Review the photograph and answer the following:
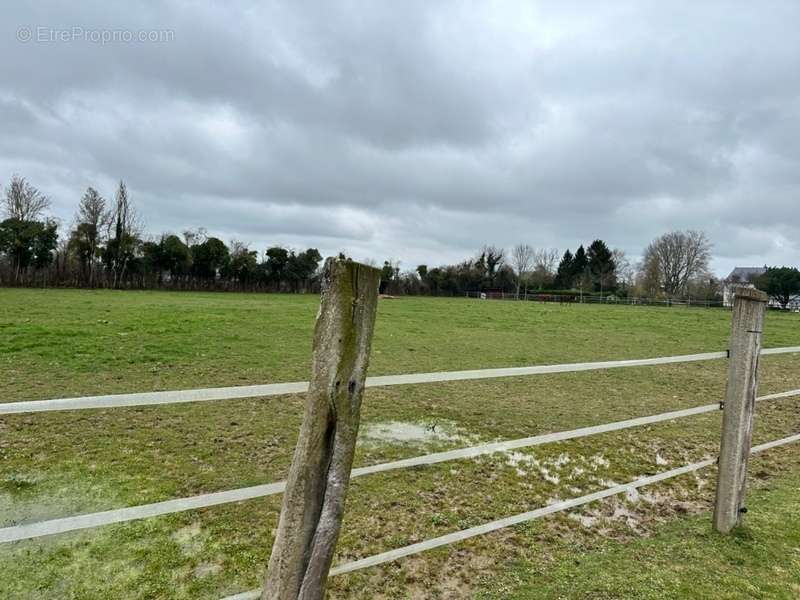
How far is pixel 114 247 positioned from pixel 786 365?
1852 inches

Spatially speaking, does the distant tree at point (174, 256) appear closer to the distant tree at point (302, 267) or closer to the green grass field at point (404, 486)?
the distant tree at point (302, 267)

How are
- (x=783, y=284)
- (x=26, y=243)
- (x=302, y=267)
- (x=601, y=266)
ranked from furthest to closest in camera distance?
(x=601, y=266) → (x=302, y=267) → (x=783, y=284) → (x=26, y=243)

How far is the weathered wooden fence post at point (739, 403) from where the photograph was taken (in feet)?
8.71

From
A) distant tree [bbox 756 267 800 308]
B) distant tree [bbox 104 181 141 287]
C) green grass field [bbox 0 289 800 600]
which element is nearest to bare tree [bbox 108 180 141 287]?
distant tree [bbox 104 181 141 287]

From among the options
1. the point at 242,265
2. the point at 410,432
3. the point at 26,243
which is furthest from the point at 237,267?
the point at 410,432

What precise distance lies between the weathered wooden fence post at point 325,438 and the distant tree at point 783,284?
57269 millimetres

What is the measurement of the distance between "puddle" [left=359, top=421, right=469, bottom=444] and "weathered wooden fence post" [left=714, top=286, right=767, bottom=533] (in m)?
2.49

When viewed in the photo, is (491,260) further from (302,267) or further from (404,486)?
(404,486)

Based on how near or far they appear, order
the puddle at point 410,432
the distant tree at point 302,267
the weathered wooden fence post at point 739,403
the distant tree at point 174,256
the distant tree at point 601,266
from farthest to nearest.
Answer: the distant tree at point 601,266, the distant tree at point 302,267, the distant tree at point 174,256, the puddle at point 410,432, the weathered wooden fence post at point 739,403

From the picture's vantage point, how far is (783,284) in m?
46.8

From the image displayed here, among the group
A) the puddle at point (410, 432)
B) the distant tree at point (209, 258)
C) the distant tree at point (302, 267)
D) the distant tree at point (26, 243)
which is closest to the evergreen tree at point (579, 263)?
the distant tree at point (302, 267)

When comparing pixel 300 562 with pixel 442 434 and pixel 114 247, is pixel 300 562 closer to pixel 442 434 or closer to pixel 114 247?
pixel 442 434

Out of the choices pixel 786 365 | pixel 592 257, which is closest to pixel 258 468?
pixel 786 365

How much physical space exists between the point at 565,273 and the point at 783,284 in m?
28.9
